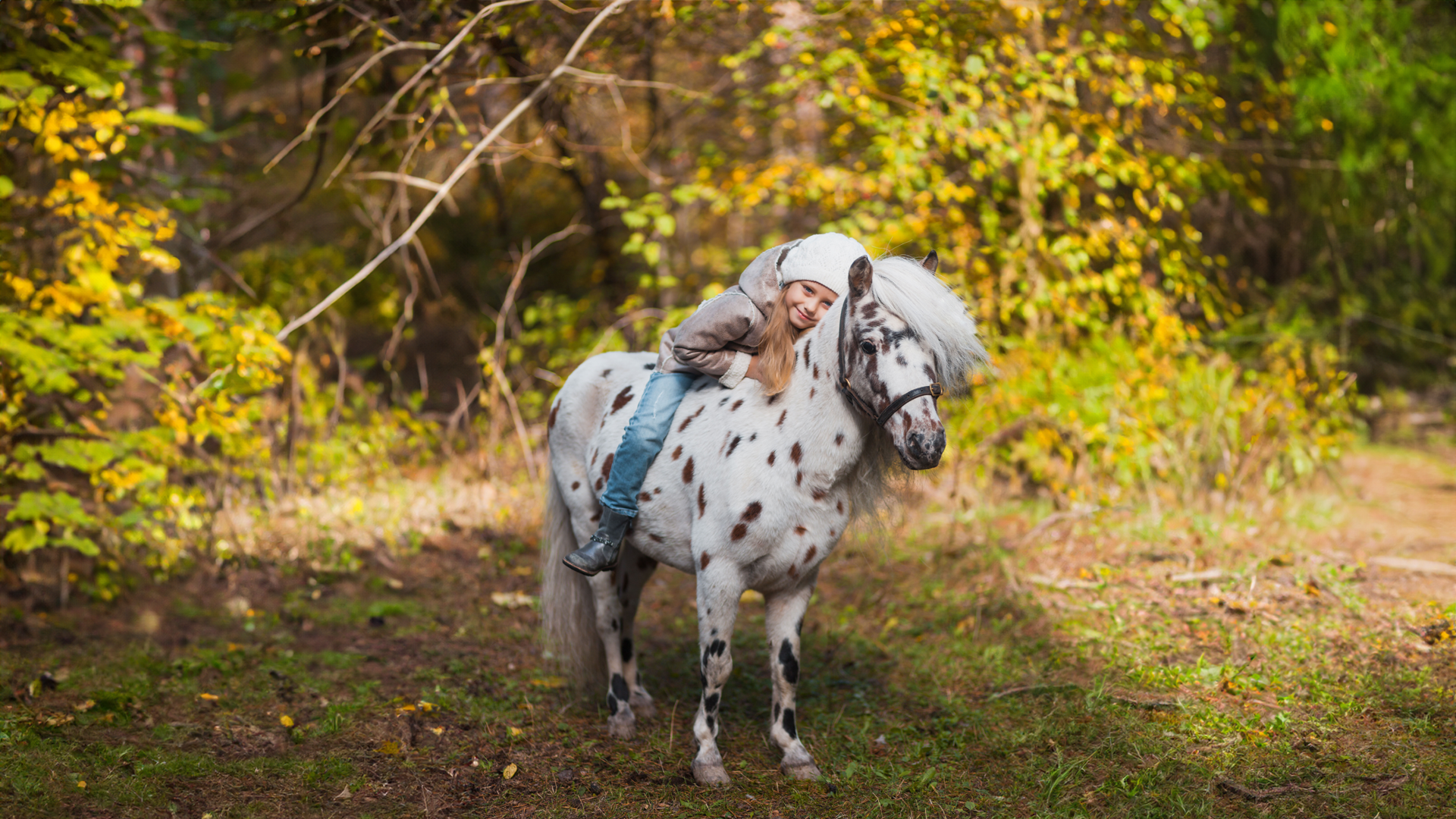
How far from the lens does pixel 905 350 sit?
3189mm

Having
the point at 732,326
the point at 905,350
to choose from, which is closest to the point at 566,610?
the point at 732,326

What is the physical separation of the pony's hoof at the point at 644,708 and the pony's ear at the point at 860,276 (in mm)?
2199

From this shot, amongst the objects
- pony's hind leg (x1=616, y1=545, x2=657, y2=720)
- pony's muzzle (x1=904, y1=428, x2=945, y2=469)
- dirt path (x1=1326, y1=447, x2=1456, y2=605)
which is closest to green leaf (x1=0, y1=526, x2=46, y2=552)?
pony's hind leg (x1=616, y1=545, x2=657, y2=720)

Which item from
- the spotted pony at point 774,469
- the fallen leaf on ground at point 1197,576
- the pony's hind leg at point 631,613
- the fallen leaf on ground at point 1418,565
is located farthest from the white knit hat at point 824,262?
the fallen leaf on ground at point 1418,565

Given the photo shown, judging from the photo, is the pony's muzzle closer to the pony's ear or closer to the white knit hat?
the pony's ear

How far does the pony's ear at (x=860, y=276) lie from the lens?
3230mm

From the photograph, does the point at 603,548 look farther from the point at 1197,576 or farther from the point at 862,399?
the point at 1197,576

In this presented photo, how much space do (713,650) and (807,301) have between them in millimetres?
1407

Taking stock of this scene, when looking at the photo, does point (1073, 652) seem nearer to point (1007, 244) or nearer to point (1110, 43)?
point (1007, 244)

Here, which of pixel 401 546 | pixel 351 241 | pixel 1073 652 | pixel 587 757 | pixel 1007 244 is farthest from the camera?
pixel 351 241

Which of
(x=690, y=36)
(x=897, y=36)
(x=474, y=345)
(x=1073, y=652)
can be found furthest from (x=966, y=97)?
(x=474, y=345)

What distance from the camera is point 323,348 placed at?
972cm

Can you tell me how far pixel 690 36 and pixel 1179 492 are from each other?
5867 millimetres

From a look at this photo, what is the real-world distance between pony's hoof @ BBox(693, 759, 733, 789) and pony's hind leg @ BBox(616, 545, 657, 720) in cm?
72
